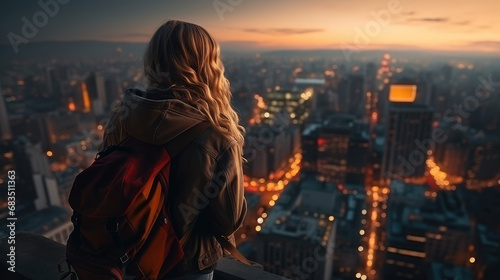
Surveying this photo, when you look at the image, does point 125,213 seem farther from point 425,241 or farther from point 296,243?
point 425,241

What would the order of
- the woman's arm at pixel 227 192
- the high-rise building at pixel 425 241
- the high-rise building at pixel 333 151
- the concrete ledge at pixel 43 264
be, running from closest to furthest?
the woman's arm at pixel 227 192, the concrete ledge at pixel 43 264, the high-rise building at pixel 425 241, the high-rise building at pixel 333 151

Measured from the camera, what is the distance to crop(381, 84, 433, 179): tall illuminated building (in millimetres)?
19891

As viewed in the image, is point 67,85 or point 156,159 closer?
point 156,159

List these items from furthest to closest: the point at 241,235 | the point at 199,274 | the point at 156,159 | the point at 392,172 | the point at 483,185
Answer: the point at 392,172 < the point at 483,185 < the point at 241,235 < the point at 199,274 < the point at 156,159

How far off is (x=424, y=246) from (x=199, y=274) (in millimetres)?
13932

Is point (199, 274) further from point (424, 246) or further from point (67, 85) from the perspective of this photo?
point (67, 85)

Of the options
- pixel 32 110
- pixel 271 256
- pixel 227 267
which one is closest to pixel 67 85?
pixel 32 110

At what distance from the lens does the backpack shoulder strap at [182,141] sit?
2.01ft

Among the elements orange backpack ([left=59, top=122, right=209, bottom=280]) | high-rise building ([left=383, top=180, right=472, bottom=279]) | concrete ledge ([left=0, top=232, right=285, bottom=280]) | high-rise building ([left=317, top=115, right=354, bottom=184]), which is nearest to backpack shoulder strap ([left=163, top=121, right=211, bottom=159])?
orange backpack ([left=59, top=122, right=209, bottom=280])

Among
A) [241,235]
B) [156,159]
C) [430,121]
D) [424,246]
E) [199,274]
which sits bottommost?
[241,235]

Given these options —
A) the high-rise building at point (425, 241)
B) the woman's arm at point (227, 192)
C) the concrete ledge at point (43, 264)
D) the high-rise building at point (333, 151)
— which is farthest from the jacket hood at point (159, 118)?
the high-rise building at point (333, 151)

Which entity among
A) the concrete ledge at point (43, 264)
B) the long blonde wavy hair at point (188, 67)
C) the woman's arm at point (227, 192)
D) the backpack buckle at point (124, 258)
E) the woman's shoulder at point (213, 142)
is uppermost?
the long blonde wavy hair at point (188, 67)

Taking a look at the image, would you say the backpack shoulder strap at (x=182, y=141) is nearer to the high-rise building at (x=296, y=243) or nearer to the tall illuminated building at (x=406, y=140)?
the high-rise building at (x=296, y=243)

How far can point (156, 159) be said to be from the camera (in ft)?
1.92
